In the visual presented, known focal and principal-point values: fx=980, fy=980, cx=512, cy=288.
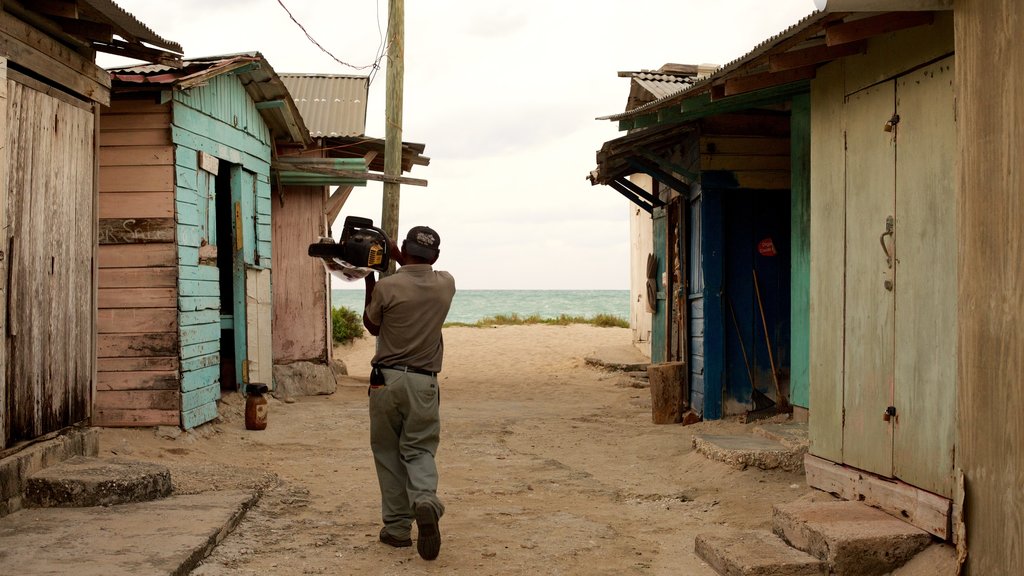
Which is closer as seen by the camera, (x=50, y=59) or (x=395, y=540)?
(x=395, y=540)

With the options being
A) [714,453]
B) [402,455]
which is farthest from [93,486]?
[714,453]

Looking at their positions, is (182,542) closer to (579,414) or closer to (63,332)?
(63,332)

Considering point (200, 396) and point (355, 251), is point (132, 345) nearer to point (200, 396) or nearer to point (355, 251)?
point (200, 396)

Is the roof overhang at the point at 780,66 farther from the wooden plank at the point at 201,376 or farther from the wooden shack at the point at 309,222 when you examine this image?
the wooden plank at the point at 201,376

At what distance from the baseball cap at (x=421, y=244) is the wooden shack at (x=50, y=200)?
2.56m

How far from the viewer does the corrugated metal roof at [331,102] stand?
53.8ft

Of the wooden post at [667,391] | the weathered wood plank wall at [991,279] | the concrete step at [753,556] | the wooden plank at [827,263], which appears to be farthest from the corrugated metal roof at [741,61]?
the wooden post at [667,391]

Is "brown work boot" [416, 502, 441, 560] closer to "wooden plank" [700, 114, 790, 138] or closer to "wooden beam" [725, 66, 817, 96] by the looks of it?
"wooden beam" [725, 66, 817, 96]

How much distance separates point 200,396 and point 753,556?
671cm

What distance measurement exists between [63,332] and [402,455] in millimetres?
2997

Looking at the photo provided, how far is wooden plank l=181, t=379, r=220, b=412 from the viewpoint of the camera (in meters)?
9.76

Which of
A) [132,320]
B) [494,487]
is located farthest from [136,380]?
[494,487]

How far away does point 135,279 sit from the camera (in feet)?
31.4

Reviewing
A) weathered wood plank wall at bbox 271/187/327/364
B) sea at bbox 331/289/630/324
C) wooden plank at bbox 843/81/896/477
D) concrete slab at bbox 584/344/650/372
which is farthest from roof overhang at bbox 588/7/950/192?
sea at bbox 331/289/630/324
